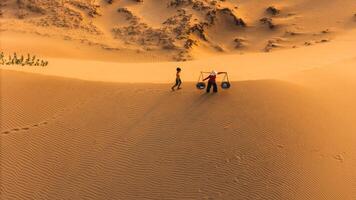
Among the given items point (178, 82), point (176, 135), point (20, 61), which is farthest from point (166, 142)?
point (20, 61)

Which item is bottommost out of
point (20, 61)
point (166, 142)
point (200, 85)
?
point (166, 142)

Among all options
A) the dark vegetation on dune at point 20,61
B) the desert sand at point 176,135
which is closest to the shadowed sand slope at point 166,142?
the desert sand at point 176,135

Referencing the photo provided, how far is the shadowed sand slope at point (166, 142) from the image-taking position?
7141 millimetres

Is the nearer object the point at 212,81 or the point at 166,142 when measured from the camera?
the point at 166,142

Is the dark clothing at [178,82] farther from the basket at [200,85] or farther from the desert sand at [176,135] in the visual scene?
the basket at [200,85]

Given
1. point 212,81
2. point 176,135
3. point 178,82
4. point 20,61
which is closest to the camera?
point 176,135

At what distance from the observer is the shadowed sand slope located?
7.14 metres

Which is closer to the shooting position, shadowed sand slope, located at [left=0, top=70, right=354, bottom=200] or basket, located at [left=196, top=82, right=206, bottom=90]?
shadowed sand slope, located at [left=0, top=70, right=354, bottom=200]

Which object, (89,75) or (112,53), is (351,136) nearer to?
(89,75)

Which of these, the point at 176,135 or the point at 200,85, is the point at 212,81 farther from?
the point at 176,135

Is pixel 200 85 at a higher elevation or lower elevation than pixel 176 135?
higher

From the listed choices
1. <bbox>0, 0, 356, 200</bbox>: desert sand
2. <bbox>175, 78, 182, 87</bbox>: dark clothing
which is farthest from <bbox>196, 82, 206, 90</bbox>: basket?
<bbox>175, 78, 182, 87</bbox>: dark clothing

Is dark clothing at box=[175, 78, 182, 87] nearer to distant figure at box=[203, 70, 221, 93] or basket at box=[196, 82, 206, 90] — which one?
basket at box=[196, 82, 206, 90]

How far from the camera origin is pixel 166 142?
321 inches
